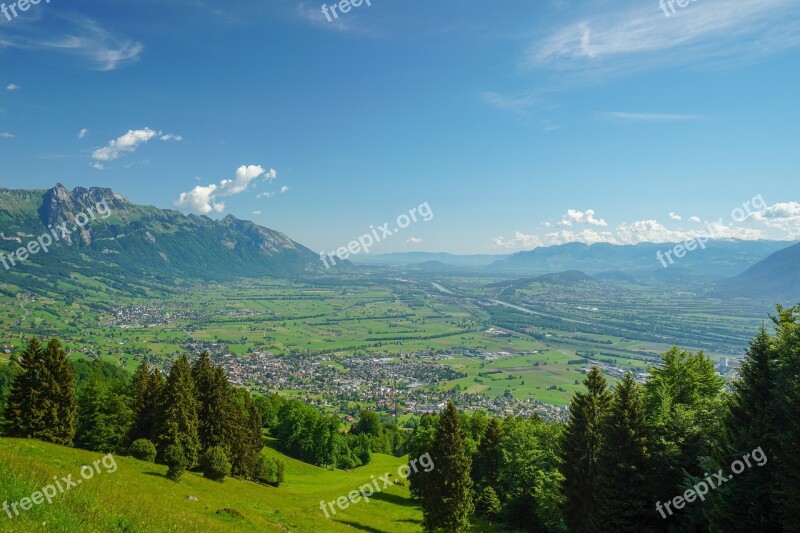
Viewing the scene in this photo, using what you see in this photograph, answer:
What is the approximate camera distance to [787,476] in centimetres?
1902

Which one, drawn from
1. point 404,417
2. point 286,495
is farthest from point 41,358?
point 404,417

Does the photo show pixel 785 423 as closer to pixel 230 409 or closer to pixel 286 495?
pixel 286 495

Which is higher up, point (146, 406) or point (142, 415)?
point (146, 406)

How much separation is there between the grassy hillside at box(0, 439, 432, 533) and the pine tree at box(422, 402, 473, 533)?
540cm

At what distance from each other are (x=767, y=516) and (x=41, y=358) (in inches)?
2131

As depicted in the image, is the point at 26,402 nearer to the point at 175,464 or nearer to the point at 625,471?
the point at 175,464

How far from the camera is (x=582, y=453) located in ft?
106


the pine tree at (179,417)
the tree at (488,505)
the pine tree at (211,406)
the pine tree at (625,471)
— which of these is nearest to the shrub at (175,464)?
the pine tree at (179,417)

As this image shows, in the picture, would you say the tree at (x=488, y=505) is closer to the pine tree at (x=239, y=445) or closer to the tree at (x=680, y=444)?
the tree at (x=680, y=444)

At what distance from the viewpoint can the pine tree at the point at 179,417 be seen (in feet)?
125

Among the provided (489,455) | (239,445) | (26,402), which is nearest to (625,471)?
(489,455)
